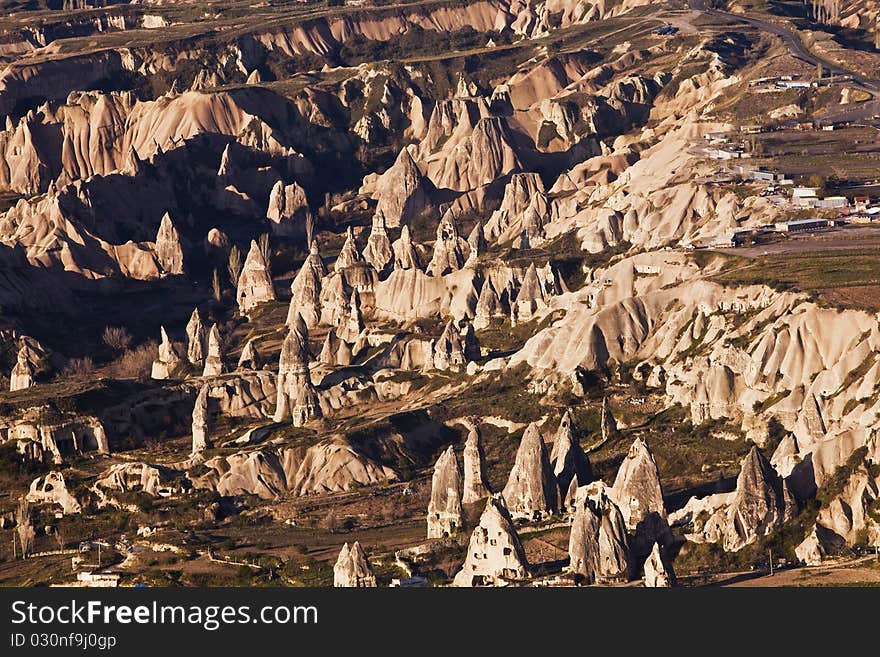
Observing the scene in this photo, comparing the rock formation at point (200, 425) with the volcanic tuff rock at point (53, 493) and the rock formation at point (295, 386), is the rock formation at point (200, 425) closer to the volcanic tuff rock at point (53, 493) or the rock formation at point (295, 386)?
the rock formation at point (295, 386)

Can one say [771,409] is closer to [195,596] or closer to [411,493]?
[411,493]

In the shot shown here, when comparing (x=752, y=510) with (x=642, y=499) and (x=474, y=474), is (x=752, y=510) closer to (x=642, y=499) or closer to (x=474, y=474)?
(x=642, y=499)

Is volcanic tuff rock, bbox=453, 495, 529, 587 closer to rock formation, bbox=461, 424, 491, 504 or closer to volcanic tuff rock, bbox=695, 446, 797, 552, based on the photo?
volcanic tuff rock, bbox=695, 446, 797, 552

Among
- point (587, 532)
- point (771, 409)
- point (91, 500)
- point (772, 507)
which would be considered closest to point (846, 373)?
point (771, 409)

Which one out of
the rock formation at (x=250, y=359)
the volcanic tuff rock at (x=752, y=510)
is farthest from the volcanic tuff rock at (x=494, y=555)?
the rock formation at (x=250, y=359)

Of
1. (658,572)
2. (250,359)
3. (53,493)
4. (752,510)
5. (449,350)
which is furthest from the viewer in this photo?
(250,359)

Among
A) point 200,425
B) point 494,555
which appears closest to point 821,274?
point 200,425

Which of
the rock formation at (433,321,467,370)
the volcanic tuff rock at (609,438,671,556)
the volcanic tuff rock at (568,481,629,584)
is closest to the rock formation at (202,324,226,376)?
the rock formation at (433,321,467,370)
